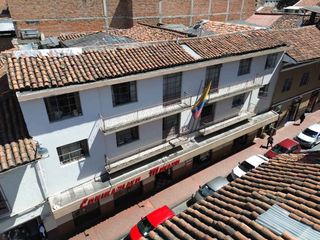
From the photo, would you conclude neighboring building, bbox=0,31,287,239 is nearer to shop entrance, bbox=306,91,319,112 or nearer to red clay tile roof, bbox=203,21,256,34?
red clay tile roof, bbox=203,21,256,34

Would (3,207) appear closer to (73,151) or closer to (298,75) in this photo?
(73,151)

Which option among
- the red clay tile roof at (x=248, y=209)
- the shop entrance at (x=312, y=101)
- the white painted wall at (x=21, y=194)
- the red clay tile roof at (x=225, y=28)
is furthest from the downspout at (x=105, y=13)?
the red clay tile roof at (x=248, y=209)

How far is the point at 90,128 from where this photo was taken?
1464 cm

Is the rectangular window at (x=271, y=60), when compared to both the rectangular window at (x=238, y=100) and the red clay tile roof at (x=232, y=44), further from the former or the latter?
the rectangular window at (x=238, y=100)

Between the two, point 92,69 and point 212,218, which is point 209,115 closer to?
point 92,69

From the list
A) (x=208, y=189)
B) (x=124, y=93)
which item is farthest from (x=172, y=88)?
(x=208, y=189)

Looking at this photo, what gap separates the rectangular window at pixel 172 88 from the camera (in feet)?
54.9

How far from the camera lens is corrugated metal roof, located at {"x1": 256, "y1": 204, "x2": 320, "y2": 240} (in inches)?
241

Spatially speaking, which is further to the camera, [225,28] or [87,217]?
[225,28]

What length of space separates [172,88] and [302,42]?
1761cm

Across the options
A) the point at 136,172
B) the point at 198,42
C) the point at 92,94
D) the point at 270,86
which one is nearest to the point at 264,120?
the point at 270,86

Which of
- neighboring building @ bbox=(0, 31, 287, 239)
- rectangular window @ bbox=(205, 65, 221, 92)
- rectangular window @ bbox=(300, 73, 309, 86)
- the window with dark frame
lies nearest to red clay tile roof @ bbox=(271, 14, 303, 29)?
rectangular window @ bbox=(300, 73, 309, 86)

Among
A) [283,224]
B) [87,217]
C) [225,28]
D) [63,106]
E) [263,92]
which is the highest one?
[225,28]

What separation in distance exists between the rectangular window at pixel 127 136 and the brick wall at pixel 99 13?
84.3 feet
